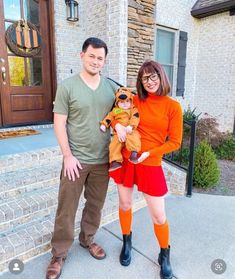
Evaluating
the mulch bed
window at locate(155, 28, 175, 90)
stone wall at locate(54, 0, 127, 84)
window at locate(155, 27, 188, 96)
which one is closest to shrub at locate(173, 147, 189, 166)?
the mulch bed

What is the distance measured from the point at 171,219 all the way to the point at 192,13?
4.85 m

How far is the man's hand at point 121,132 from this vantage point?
1.48 meters

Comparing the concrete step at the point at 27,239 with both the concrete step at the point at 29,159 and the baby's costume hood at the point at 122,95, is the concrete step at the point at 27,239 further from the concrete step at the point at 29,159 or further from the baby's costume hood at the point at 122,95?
the baby's costume hood at the point at 122,95

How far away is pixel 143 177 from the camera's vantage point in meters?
1.56

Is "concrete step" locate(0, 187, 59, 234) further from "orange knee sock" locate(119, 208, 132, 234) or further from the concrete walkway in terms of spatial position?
"orange knee sock" locate(119, 208, 132, 234)

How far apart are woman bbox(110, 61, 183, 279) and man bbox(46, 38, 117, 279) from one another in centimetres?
14

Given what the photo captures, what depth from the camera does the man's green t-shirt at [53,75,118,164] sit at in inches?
56.2

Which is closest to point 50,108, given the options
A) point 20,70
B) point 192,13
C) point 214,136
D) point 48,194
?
point 20,70

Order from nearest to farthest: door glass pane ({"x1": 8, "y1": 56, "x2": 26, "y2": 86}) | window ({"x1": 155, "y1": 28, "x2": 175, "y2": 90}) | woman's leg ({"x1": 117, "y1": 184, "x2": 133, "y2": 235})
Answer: woman's leg ({"x1": 117, "y1": 184, "x2": 133, "y2": 235}) < door glass pane ({"x1": 8, "y1": 56, "x2": 26, "y2": 86}) < window ({"x1": 155, "y1": 28, "x2": 175, "y2": 90})

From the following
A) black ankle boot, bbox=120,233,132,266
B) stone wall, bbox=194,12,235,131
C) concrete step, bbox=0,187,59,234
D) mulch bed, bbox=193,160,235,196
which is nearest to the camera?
black ankle boot, bbox=120,233,132,266

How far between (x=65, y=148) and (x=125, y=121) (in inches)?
15.4

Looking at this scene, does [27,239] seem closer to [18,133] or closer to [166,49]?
[18,133]

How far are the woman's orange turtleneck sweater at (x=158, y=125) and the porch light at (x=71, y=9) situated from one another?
3047 millimetres

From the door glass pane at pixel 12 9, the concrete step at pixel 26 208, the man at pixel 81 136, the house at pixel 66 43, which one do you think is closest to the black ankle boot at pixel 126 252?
the man at pixel 81 136
